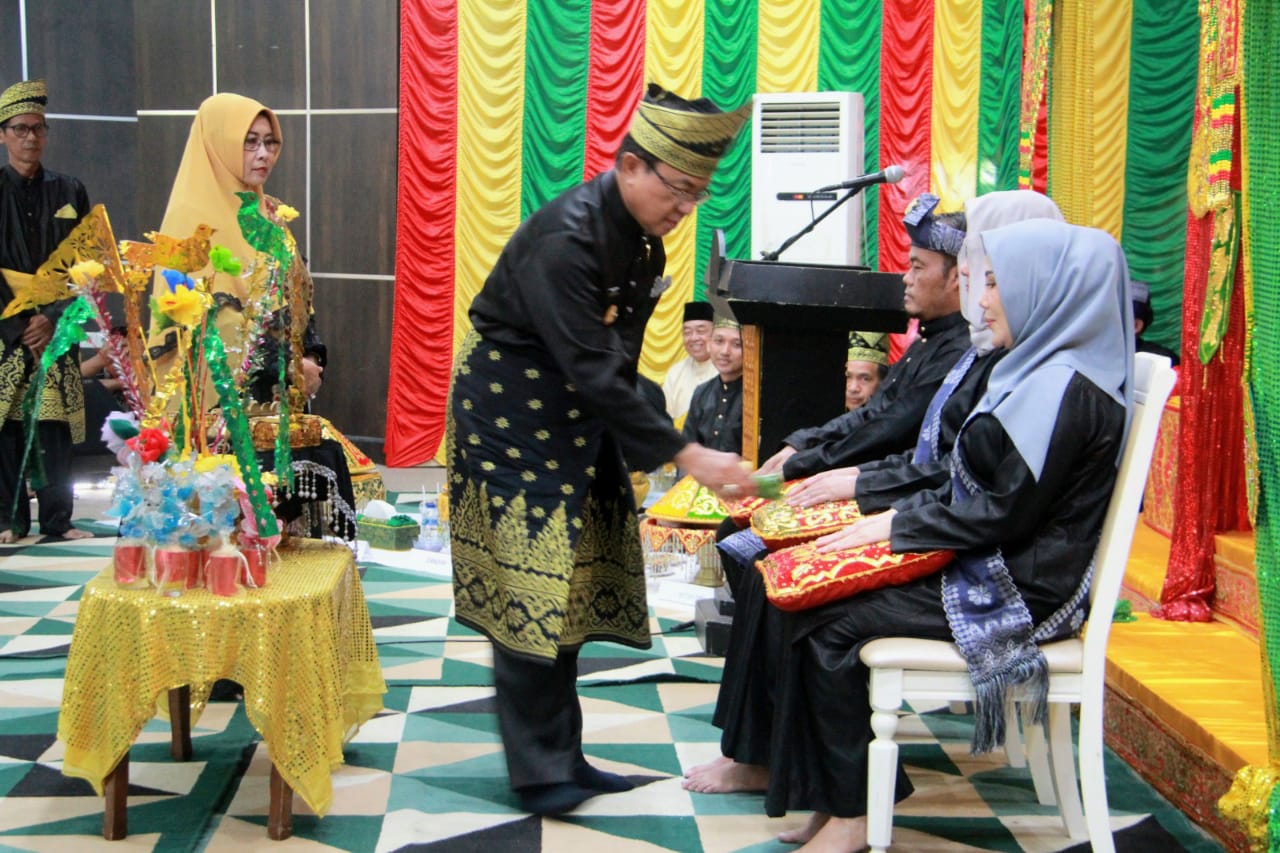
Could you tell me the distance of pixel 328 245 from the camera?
→ 855 centimetres

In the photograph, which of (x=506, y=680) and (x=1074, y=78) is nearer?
(x=506, y=680)

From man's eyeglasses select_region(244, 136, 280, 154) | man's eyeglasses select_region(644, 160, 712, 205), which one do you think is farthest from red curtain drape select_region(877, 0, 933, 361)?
man's eyeglasses select_region(644, 160, 712, 205)

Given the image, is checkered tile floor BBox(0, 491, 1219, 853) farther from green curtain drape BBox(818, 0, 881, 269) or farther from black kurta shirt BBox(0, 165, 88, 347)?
green curtain drape BBox(818, 0, 881, 269)

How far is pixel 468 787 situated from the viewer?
10.1ft

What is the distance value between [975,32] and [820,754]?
5.49 metres

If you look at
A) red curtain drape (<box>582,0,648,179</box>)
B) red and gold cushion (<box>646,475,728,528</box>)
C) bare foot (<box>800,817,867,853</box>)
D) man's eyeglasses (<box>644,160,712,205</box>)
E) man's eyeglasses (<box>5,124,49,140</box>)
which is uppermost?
red curtain drape (<box>582,0,648,179</box>)

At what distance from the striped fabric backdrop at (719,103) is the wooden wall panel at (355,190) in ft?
0.43

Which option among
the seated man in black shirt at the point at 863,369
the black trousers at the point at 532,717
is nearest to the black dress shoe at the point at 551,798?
the black trousers at the point at 532,717

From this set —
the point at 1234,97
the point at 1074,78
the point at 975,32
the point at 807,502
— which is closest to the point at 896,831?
the point at 807,502

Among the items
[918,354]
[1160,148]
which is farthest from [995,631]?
[1160,148]

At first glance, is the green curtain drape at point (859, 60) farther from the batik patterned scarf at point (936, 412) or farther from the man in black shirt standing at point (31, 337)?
the batik patterned scarf at point (936, 412)

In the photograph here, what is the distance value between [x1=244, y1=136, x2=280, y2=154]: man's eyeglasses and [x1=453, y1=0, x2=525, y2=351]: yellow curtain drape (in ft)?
13.9

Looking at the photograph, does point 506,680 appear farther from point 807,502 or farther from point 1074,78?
point 1074,78

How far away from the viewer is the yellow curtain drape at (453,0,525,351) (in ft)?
26.5
